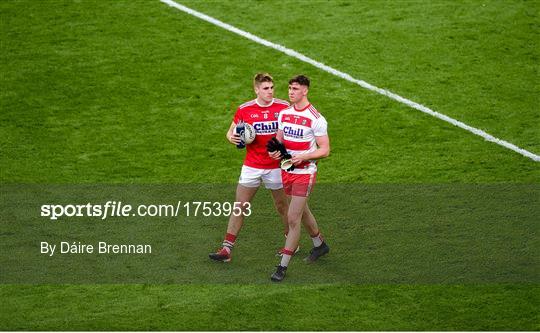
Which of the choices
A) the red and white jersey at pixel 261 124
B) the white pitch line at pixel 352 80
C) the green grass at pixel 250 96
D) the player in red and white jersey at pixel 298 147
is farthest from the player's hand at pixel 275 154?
the white pitch line at pixel 352 80

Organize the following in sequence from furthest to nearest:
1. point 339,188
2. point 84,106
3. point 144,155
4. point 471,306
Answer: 1. point 84,106
2. point 144,155
3. point 339,188
4. point 471,306

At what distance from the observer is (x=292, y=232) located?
1173cm

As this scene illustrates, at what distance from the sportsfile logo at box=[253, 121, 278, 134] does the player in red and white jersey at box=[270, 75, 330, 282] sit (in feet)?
0.69

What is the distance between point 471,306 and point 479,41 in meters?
7.82

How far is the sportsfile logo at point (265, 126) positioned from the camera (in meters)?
12.0

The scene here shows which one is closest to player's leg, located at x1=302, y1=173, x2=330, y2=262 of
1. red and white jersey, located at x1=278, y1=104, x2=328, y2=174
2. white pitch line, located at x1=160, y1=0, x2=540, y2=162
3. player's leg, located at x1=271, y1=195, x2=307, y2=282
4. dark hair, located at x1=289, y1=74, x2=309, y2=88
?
player's leg, located at x1=271, y1=195, x2=307, y2=282

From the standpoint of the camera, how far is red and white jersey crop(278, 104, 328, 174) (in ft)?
37.9

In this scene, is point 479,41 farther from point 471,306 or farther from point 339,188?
point 471,306

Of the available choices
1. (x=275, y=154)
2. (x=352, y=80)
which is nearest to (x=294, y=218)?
(x=275, y=154)

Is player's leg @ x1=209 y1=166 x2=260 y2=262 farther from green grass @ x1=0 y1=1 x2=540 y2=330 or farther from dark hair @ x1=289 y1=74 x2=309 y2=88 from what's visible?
dark hair @ x1=289 y1=74 x2=309 y2=88

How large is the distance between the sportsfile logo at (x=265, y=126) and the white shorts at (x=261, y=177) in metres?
0.46

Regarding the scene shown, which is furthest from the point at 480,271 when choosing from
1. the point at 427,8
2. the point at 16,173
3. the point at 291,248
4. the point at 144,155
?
the point at 427,8

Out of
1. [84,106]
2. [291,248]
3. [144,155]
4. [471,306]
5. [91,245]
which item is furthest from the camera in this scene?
[84,106]

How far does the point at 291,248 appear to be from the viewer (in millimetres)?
11805
